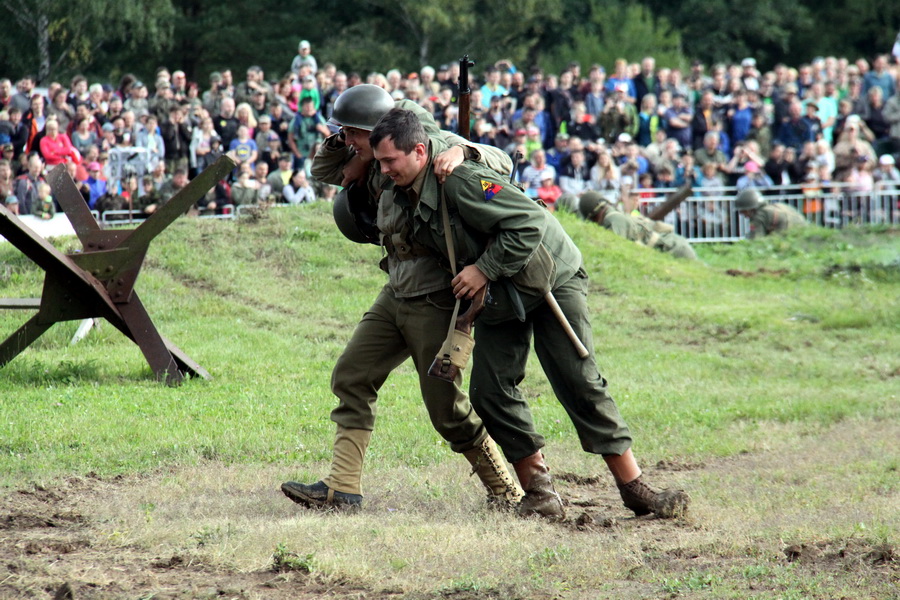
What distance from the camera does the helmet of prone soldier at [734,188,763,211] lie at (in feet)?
63.4

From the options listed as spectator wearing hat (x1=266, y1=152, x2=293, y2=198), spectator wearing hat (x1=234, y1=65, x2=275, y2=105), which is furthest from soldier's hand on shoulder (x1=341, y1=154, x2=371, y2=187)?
spectator wearing hat (x1=234, y1=65, x2=275, y2=105)

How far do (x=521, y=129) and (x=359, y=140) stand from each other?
44.6 ft

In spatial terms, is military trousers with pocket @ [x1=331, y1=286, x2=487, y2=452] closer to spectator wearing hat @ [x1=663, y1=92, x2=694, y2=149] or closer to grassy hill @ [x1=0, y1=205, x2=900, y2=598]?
grassy hill @ [x1=0, y1=205, x2=900, y2=598]

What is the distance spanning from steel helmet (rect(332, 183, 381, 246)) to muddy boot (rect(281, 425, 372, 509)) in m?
1.01

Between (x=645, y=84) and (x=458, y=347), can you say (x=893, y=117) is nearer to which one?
(x=645, y=84)

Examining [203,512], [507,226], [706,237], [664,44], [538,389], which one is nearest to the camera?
[507,226]

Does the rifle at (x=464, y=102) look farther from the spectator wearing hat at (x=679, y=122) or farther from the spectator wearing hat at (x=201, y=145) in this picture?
the spectator wearing hat at (x=679, y=122)

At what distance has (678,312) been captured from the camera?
534 inches

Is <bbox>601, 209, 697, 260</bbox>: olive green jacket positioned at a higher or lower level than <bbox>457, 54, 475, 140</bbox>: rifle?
lower

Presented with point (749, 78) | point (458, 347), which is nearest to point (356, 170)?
point (458, 347)

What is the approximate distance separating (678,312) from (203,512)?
28.4ft

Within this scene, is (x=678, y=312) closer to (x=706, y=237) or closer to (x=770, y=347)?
(x=770, y=347)

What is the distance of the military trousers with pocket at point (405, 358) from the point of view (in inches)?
227

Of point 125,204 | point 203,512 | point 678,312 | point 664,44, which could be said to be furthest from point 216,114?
point 664,44
